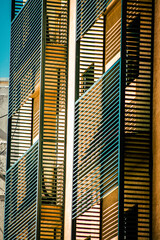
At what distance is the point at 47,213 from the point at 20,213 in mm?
1883

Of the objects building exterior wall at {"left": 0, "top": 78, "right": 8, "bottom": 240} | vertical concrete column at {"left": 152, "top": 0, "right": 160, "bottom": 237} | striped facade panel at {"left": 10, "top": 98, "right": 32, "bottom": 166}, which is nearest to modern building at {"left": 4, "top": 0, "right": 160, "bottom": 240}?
vertical concrete column at {"left": 152, "top": 0, "right": 160, "bottom": 237}

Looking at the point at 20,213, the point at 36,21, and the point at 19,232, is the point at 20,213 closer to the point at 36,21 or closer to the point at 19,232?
the point at 19,232

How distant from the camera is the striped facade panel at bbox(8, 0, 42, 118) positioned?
70.8 feet

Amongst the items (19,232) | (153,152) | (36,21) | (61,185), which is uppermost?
(36,21)

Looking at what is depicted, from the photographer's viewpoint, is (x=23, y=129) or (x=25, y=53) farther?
(x=23, y=129)

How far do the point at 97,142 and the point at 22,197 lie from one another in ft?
23.7

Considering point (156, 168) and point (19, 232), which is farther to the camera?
point (19, 232)

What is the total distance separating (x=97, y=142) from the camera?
1562 cm

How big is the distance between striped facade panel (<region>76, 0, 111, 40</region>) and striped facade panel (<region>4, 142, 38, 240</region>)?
4.29 metres

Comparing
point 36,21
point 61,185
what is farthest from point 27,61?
point 61,185

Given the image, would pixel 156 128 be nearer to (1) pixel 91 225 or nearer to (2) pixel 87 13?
(2) pixel 87 13

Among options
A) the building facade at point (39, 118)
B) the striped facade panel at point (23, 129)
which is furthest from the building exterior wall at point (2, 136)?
the building facade at point (39, 118)

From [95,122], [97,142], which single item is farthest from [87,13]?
[97,142]

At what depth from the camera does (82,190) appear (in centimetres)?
1683
